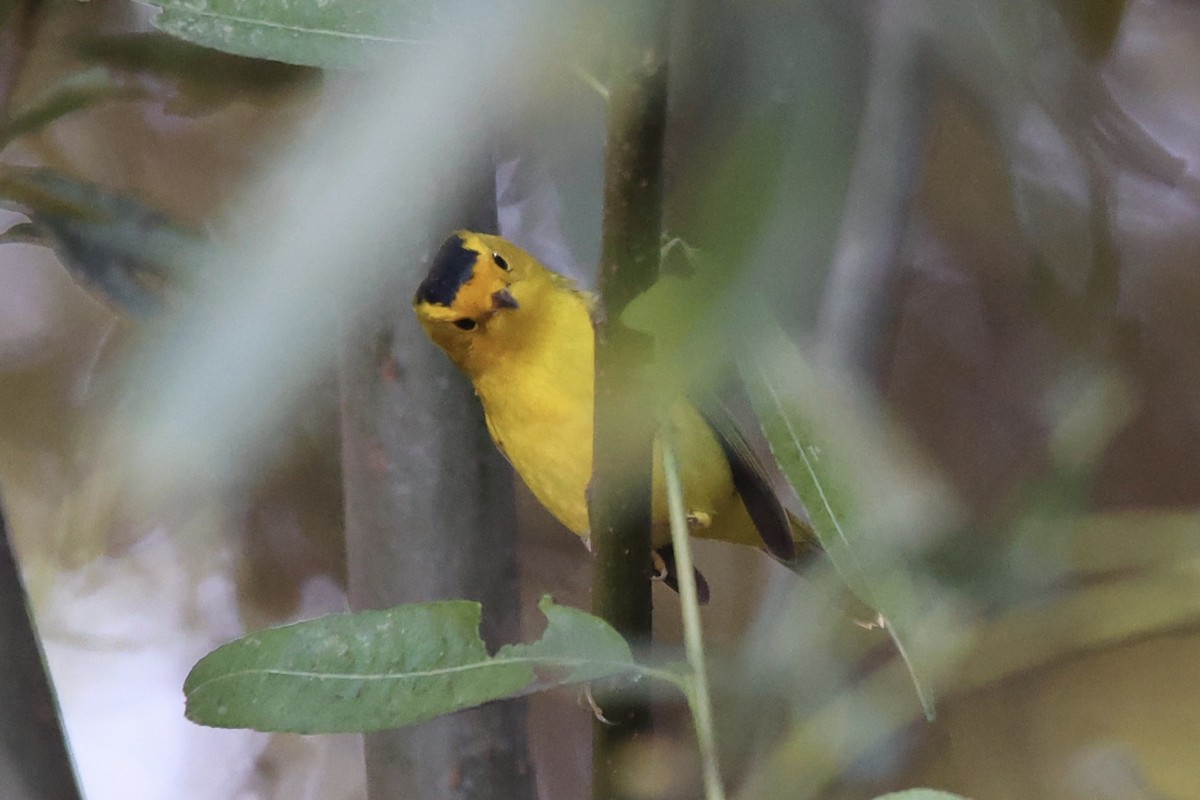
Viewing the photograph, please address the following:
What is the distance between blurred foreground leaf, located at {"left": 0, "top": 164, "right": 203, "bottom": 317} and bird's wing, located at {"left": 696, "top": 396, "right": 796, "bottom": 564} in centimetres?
31

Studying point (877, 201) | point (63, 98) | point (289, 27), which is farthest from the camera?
point (63, 98)

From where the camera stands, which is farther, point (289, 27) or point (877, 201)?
point (877, 201)

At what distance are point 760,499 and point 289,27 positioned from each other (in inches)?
15.6

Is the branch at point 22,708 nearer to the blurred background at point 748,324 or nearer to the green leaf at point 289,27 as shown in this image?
the blurred background at point 748,324

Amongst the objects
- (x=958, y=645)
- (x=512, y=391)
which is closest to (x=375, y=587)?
(x=512, y=391)

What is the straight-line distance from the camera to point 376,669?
235mm

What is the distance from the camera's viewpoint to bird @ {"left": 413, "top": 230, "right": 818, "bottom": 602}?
Result: 457 mm

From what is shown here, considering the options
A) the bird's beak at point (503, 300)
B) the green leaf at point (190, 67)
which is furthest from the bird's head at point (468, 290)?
the green leaf at point (190, 67)

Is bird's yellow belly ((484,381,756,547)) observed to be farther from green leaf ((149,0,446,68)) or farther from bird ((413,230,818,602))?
green leaf ((149,0,446,68))

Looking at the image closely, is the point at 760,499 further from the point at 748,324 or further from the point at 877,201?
the point at 748,324

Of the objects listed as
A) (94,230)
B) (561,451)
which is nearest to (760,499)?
(561,451)

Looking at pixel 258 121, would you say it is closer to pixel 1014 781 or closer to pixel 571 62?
pixel 571 62

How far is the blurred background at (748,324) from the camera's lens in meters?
0.16

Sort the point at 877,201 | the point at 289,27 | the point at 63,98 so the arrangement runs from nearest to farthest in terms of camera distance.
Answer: the point at 289,27
the point at 877,201
the point at 63,98
